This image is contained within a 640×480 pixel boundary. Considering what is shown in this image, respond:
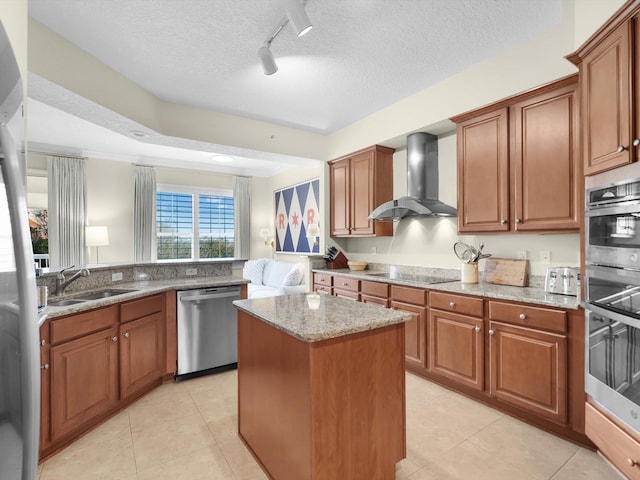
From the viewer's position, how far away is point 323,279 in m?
4.41

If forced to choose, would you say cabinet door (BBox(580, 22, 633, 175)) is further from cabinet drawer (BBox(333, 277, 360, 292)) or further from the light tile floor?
cabinet drawer (BBox(333, 277, 360, 292))

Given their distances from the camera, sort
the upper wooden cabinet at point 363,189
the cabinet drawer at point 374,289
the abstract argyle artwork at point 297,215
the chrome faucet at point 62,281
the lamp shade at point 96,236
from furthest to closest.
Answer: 1. the abstract argyle artwork at point 297,215
2. the lamp shade at point 96,236
3. the upper wooden cabinet at point 363,189
4. the cabinet drawer at point 374,289
5. the chrome faucet at point 62,281

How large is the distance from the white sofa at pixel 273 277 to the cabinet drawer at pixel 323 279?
16.9 inches

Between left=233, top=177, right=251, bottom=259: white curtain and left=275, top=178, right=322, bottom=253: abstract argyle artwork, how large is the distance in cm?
63

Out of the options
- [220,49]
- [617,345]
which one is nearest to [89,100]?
[220,49]

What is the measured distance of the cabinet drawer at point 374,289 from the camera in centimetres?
339

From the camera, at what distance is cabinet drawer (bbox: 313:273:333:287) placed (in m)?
4.28

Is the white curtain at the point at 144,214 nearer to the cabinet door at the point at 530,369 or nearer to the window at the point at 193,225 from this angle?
the window at the point at 193,225

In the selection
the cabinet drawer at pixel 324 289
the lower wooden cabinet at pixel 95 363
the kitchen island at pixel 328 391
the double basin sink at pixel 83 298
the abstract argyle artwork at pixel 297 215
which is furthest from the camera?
the abstract argyle artwork at pixel 297 215

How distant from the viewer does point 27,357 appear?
2.14 ft

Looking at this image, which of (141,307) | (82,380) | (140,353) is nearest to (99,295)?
(141,307)

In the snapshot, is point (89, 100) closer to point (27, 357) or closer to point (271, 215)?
point (27, 357)

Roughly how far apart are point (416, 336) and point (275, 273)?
10.4ft

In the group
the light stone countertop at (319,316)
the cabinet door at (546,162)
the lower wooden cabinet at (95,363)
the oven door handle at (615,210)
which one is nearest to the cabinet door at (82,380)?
the lower wooden cabinet at (95,363)
